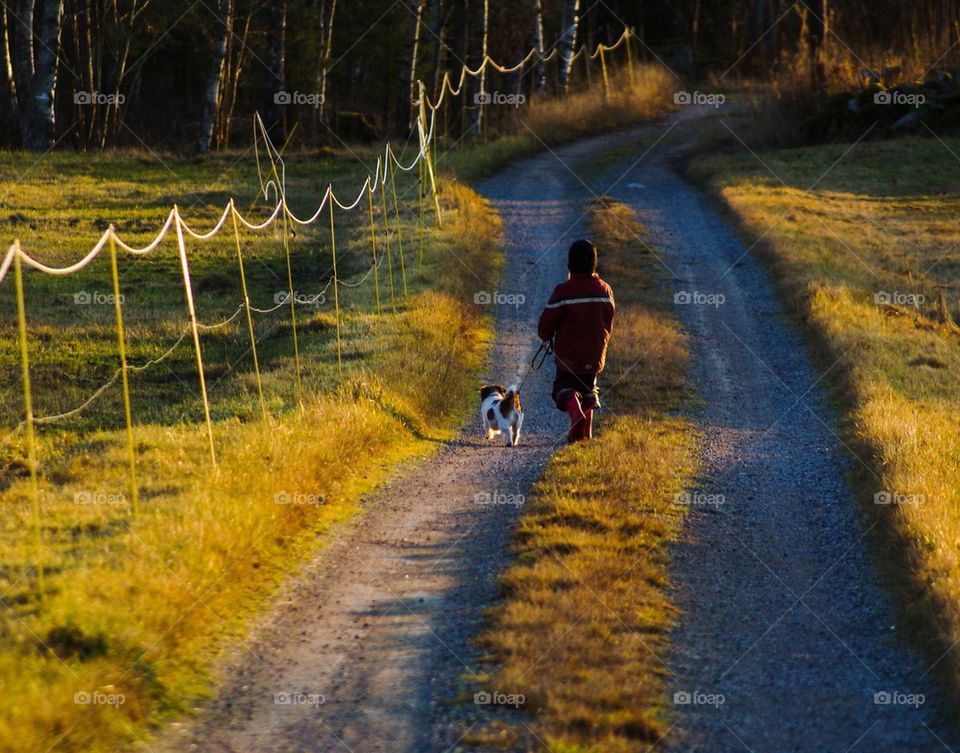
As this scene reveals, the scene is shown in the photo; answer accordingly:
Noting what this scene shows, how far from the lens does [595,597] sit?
722cm

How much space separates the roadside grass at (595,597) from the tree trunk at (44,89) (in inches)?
822

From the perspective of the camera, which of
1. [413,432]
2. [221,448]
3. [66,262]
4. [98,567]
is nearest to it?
[98,567]

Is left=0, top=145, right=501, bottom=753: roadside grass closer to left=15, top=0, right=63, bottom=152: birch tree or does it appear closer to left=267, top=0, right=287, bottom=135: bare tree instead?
left=15, top=0, right=63, bottom=152: birch tree

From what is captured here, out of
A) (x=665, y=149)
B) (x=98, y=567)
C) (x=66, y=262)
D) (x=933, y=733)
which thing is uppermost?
(x=665, y=149)

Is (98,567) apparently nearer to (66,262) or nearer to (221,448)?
(221,448)

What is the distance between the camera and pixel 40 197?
25.1m

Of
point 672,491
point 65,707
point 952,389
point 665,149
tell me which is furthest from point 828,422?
point 665,149

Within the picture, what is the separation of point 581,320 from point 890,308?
26.1 ft

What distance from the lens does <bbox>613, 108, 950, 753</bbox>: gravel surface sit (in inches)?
240

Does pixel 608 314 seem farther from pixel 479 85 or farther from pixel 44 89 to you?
pixel 44 89

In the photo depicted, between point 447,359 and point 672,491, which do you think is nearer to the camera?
point 672,491

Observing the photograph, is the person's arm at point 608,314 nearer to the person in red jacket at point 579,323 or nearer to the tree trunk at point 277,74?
the person in red jacket at point 579,323

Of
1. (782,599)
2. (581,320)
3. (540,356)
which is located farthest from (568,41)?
(782,599)

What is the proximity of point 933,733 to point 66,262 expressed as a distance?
628 inches
